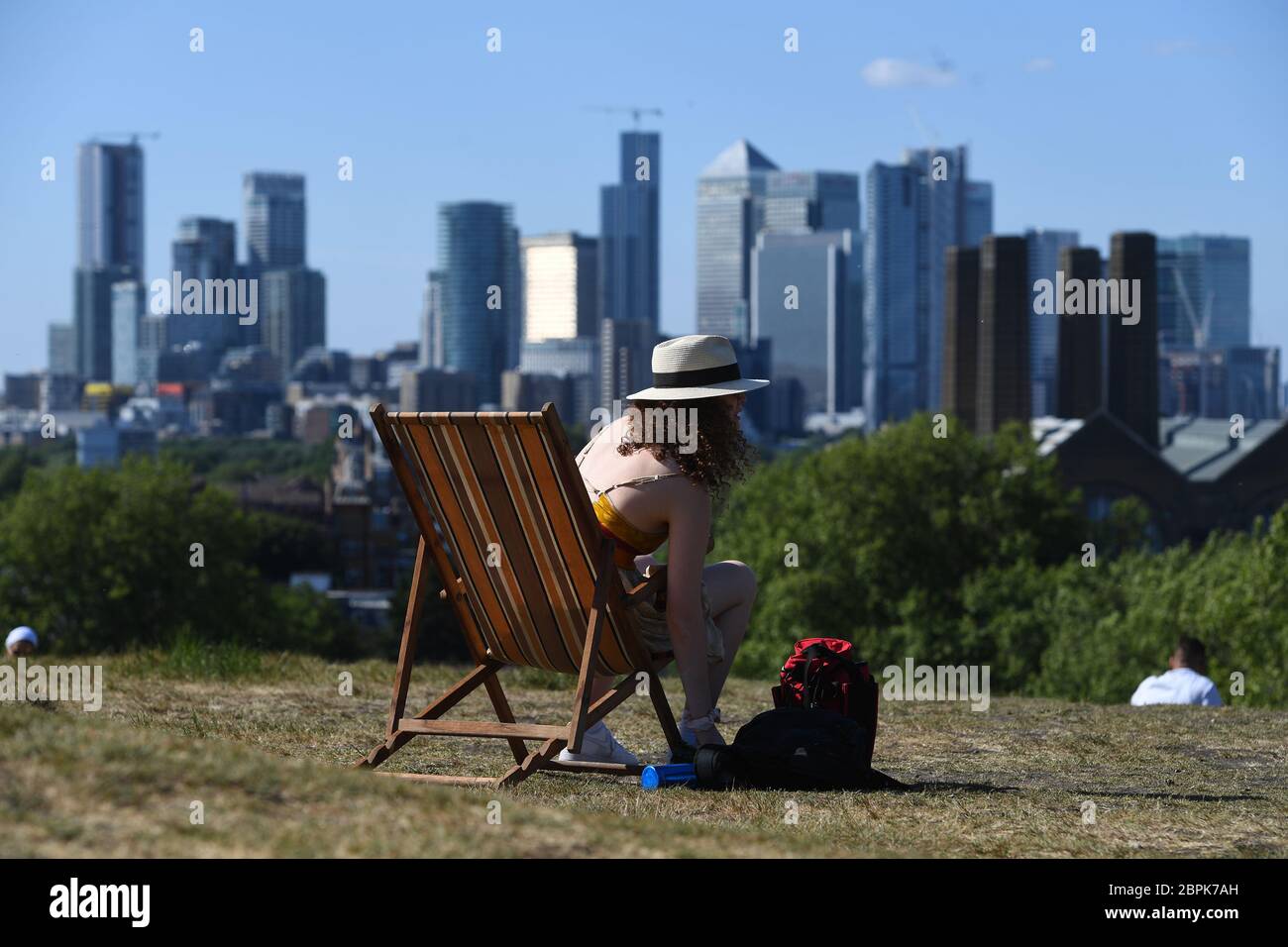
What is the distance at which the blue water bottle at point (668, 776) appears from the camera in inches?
220

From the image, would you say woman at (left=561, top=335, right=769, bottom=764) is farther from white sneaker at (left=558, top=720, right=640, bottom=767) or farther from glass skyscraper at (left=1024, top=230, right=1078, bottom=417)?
glass skyscraper at (left=1024, top=230, right=1078, bottom=417)

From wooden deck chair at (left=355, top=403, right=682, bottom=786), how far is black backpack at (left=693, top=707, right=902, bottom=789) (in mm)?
270

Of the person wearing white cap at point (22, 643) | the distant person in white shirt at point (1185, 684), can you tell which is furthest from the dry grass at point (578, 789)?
the person wearing white cap at point (22, 643)

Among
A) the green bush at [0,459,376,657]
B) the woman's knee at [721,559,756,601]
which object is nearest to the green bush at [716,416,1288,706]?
the green bush at [0,459,376,657]

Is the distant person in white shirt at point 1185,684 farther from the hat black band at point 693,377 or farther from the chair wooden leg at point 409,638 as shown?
the chair wooden leg at point 409,638

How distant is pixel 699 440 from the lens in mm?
5730

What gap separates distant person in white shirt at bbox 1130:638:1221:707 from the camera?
32.0ft

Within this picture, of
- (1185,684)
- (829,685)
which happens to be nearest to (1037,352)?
(1185,684)

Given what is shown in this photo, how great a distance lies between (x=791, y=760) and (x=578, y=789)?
0.65m

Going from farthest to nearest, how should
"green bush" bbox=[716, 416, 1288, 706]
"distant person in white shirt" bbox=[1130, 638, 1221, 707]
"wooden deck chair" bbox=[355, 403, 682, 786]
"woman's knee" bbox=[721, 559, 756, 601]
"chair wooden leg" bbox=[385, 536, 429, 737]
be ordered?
"green bush" bbox=[716, 416, 1288, 706]
"distant person in white shirt" bbox=[1130, 638, 1221, 707]
"woman's knee" bbox=[721, 559, 756, 601]
"chair wooden leg" bbox=[385, 536, 429, 737]
"wooden deck chair" bbox=[355, 403, 682, 786]

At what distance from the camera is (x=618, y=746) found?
6.02m
